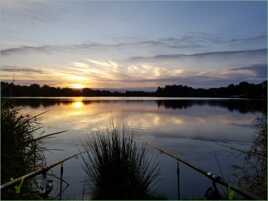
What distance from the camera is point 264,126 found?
4910 millimetres

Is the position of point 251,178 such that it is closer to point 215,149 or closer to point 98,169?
point 98,169

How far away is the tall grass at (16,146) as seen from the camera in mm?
3819

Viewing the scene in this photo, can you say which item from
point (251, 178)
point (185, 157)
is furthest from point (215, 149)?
point (251, 178)

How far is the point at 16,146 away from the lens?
4160 mm

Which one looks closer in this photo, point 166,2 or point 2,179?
point 2,179

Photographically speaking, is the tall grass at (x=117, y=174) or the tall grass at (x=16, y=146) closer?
the tall grass at (x=16, y=146)

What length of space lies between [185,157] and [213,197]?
22.9 ft

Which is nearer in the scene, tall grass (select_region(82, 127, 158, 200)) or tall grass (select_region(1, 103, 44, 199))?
tall grass (select_region(1, 103, 44, 199))

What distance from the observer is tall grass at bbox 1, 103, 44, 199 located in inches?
150

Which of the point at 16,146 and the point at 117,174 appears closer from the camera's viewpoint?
the point at 16,146

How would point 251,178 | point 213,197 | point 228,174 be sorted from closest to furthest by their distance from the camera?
point 213,197, point 251,178, point 228,174

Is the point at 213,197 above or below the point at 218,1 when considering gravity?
below

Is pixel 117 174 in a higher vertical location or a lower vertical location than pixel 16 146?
lower

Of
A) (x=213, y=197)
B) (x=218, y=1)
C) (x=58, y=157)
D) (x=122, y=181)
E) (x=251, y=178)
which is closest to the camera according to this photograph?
(x=213, y=197)
